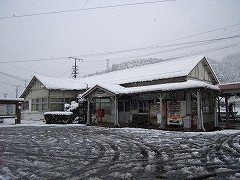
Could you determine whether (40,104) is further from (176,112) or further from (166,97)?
(176,112)

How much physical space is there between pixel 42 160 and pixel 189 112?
492 inches

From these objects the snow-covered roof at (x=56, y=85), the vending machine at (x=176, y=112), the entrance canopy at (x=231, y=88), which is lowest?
the vending machine at (x=176, y=112)

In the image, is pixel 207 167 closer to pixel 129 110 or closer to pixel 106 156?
pixel 106 156

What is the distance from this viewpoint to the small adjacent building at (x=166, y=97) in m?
16.2

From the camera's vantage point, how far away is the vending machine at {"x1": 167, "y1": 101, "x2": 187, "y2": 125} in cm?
1709

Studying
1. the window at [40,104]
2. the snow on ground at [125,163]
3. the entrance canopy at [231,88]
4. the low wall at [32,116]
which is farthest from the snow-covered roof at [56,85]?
the snow on ground at [125,163]

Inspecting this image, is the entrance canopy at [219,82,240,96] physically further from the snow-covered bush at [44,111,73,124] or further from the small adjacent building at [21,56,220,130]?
the snow-covered bush at [44,111,73,124]

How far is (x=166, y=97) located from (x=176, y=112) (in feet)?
5.61

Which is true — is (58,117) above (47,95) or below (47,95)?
below

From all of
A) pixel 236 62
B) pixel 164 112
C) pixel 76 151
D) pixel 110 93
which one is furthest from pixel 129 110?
pixel 236 62

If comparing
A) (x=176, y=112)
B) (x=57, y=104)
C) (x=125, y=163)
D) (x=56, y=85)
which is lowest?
(x=125, y=163)

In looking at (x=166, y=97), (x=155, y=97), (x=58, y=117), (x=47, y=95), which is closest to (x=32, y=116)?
(x=47, y=95)

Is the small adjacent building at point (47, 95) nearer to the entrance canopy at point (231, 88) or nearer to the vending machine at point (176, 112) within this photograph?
the vending machine at point (176, 112)

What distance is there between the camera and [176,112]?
1739 cm
